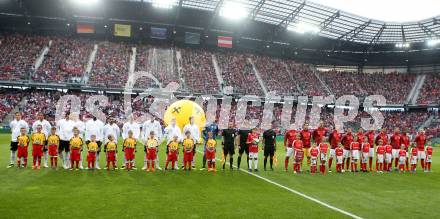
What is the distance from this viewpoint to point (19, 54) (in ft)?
156

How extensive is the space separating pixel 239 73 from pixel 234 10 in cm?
961

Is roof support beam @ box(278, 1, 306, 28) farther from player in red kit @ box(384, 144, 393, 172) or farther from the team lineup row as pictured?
the team lineup row

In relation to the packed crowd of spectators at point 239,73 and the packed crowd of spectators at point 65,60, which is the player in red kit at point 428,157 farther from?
the packed crowd of spectators at point 65,60

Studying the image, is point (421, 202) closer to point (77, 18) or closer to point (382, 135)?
point (382, 135)

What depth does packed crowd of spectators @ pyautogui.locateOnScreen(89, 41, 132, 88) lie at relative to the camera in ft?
154

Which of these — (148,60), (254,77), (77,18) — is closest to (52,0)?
(77,18)

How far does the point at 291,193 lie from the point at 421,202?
11.5 feet

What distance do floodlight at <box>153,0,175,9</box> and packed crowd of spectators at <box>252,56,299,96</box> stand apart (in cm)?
1603

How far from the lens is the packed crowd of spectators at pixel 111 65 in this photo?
46.8 m

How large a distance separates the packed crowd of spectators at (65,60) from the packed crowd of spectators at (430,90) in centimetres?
4838

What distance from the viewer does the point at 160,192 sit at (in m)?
10.9

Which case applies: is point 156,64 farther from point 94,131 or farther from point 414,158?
point 414,158

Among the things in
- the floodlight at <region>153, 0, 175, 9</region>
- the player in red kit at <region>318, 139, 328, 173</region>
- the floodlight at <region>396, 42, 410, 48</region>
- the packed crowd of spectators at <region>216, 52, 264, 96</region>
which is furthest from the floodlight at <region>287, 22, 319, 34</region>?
the player in red kit at <region>318, 139, 328, 173</region>

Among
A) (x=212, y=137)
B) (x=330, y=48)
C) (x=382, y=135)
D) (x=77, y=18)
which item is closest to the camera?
(x=212, y=137)
